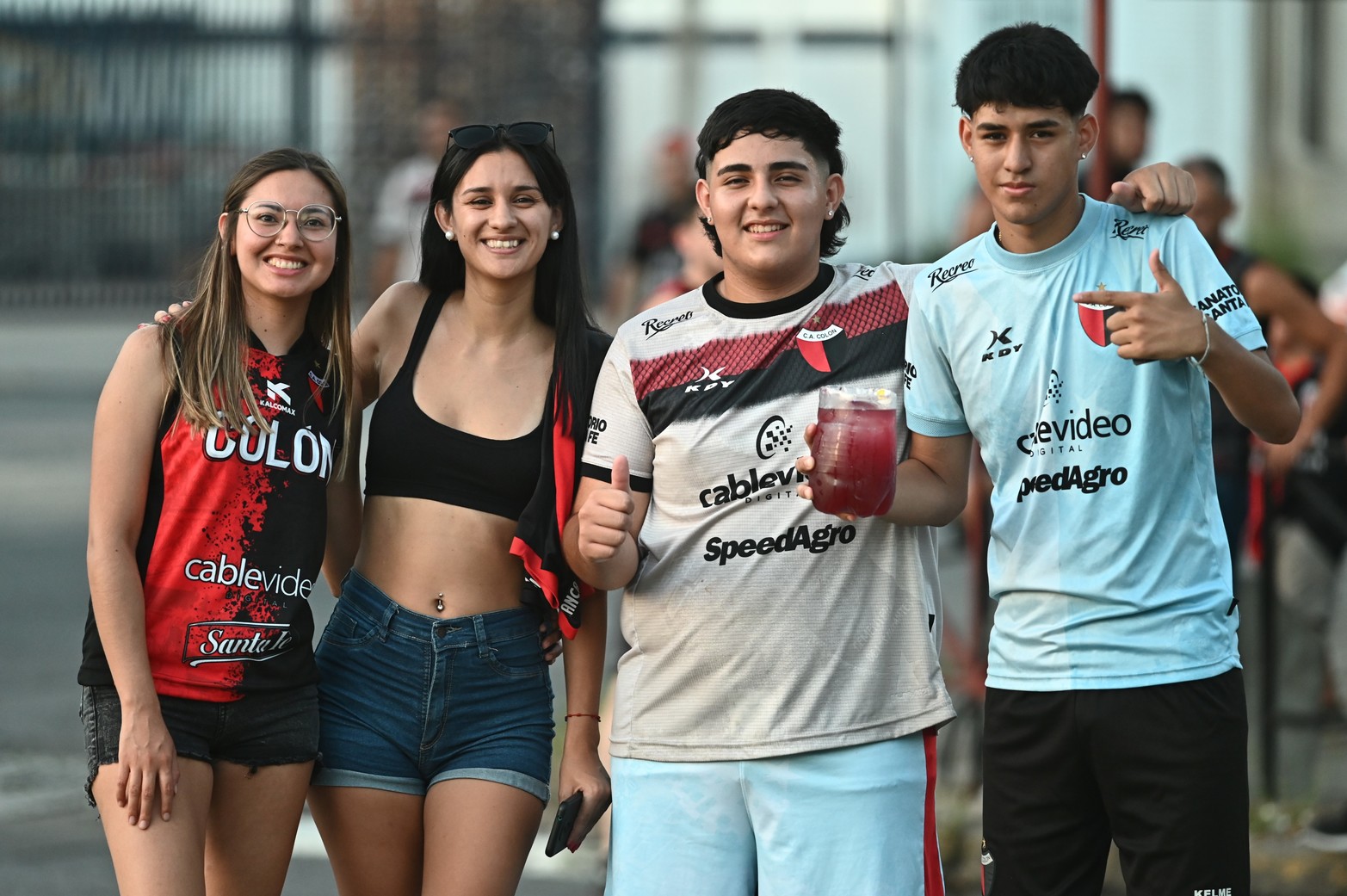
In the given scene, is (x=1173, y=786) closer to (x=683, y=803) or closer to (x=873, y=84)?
(x=683, y=803)

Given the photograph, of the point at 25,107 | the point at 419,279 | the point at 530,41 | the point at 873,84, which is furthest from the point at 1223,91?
the point at 25,107

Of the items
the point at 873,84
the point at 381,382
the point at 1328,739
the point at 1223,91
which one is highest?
the point at 873,84

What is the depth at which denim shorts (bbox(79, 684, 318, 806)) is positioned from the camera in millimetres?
3115

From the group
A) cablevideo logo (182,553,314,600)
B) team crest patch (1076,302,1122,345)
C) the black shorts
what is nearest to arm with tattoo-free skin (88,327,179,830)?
cablevideo logo (182,553,314,600)

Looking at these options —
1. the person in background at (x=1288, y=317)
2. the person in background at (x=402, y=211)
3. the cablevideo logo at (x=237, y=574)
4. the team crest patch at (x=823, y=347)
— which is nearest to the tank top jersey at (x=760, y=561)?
the team crest patch at (x=823, y=347)

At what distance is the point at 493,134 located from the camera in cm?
346

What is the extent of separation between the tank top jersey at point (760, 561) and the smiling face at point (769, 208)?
71 millimetres

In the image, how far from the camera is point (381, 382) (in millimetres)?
3559

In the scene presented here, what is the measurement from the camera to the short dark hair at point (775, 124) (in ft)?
10.1

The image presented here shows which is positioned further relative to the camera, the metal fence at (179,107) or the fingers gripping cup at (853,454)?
the metal fence at (179,107)

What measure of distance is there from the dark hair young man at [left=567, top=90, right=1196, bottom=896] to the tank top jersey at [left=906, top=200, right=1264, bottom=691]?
0.43 feet

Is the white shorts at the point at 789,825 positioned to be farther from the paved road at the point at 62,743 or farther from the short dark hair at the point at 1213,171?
the short dark hair at the point at 1213,171

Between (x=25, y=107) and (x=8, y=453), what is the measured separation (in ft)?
14.6

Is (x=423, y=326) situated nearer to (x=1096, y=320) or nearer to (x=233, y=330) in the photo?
(x=233, y=330)
